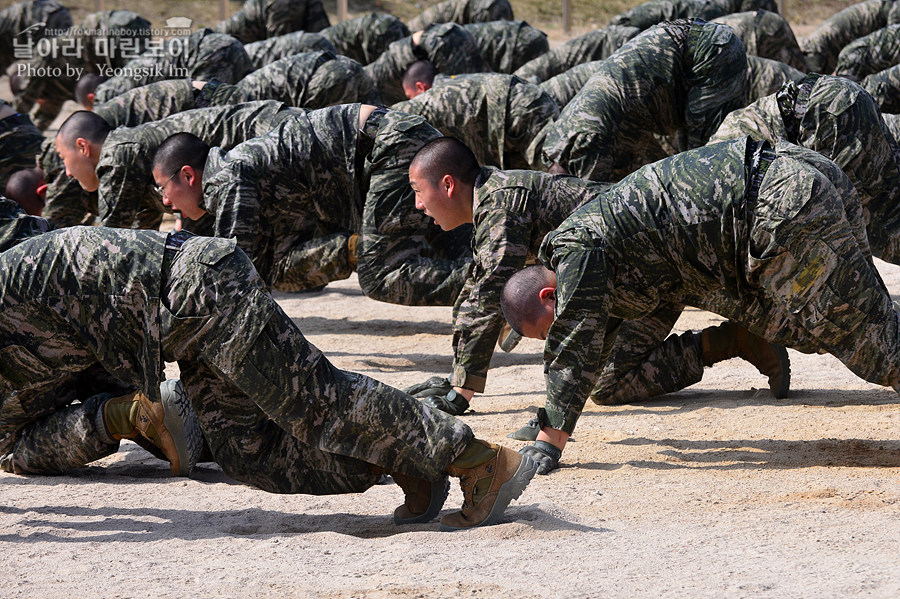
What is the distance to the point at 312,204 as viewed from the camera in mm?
5887

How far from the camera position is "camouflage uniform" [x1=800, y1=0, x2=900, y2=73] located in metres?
11.8

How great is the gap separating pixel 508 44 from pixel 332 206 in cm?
625

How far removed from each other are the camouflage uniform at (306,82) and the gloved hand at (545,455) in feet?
17.3

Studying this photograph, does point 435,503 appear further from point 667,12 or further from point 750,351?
point 667,12

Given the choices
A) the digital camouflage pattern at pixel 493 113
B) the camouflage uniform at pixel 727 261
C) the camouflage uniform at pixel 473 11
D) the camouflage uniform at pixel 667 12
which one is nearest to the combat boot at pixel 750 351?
the camouflage uniform at pixel 727 261

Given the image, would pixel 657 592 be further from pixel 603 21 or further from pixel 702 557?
pixel 603 21

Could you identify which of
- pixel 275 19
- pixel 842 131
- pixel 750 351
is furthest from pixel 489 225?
pixel 275 19

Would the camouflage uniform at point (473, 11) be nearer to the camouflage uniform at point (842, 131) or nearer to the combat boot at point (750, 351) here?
the camouflage uniform at point (842, 131)

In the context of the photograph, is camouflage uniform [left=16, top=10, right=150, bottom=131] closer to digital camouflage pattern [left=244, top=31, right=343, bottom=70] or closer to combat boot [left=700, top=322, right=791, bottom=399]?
digital camouflage pattern [left=244, top=31, right=343, bottom=70]

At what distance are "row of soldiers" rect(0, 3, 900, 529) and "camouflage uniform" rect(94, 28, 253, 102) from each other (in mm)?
4368

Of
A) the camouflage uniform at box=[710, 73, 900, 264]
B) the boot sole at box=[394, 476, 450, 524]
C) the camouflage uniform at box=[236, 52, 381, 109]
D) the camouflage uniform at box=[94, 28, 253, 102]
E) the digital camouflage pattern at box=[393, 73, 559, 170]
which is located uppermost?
the camouflage uniform at box=[94, 28, 253, 102]

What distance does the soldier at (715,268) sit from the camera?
360 cm

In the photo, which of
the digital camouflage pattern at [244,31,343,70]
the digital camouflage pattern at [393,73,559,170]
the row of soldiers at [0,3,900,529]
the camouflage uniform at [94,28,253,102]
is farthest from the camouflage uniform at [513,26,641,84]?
the row of soldiers at [0,3,900,529]

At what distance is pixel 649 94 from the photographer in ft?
20.8
